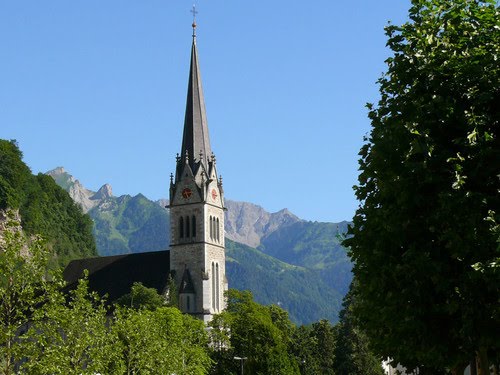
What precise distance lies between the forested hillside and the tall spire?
129 feet

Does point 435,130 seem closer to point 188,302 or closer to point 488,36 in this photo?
point 488,36

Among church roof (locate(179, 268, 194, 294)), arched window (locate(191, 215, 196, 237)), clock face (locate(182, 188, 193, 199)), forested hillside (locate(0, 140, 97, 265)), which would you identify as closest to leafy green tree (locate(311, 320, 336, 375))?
church roof (locate(179, 268, 194, 294))

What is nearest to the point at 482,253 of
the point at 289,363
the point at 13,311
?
the point at 13,311

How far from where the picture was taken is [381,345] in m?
32.8

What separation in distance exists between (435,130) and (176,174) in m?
91.6

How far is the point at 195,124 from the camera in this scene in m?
121

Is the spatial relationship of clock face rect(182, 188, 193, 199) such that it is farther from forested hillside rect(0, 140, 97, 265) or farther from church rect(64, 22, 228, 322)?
forested hillside rect(0, 140, 97, 265)

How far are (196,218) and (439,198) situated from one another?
299ft

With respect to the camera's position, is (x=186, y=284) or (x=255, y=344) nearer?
(x=255, y=344)

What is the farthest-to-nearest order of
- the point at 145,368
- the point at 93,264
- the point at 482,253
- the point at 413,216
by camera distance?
the point at 93,264, the point at 145,368, the point at 413,216, the point at 482,253

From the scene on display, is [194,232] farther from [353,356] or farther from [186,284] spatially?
[353,356]

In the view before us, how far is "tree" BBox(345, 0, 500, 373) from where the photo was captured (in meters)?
28.2

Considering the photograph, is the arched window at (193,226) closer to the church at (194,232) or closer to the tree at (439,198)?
the church at (194,232)

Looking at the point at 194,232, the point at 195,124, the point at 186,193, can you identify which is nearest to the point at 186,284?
the point at 194,232
